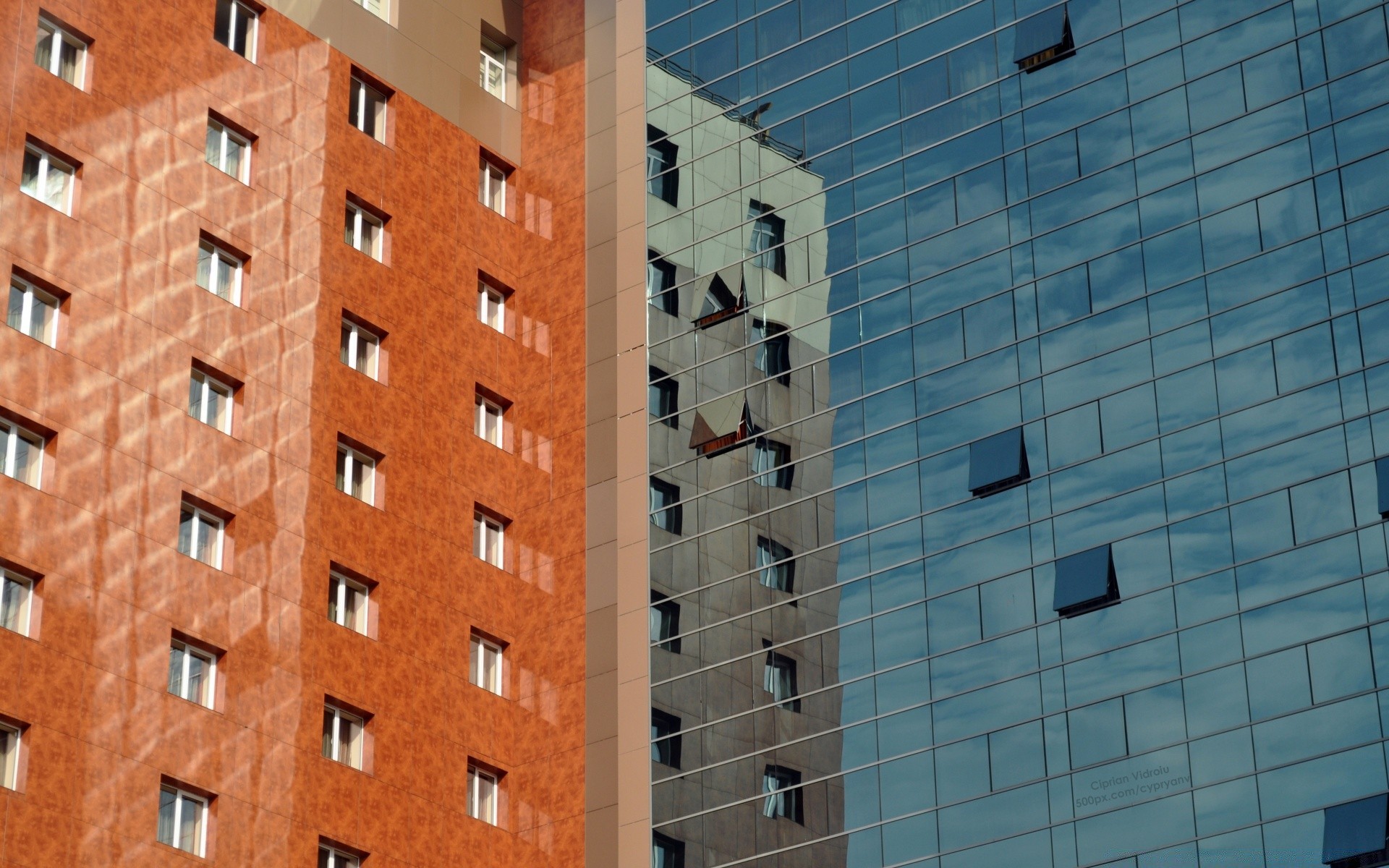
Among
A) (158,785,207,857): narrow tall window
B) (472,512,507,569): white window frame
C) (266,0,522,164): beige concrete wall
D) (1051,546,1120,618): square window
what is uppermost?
(266,0,522,164): beige concrete wall

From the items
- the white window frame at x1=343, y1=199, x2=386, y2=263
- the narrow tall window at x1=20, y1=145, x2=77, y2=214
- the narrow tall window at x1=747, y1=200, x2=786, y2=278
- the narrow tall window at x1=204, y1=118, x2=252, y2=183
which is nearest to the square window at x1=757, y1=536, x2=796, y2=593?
the narrow tall window at x1=747, y1=200, x2=786, y2=278

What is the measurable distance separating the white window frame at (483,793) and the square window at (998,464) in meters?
12.6

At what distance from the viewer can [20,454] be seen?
3809 centimetres

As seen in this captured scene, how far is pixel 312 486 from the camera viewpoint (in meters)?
43.2

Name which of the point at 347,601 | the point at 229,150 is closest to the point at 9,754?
the point at 347,601

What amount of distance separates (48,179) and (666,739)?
694 inches

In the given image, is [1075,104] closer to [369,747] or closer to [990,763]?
[990,763]

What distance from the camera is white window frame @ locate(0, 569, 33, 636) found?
36688 mm

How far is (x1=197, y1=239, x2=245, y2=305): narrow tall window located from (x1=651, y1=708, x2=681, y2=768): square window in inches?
510

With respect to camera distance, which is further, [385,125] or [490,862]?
[385,125]

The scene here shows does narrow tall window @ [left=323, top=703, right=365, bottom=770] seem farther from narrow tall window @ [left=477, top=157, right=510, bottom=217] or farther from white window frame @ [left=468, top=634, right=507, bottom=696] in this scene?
narrow tall window @ [left=477, top=157, right=510, bottom=217]

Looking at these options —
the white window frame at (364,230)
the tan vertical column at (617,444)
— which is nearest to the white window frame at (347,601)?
the tan vertical column at (617,444)

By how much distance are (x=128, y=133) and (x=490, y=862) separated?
17.2 meters

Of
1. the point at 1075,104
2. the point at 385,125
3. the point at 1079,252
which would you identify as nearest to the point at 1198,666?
the point at 1079,252
